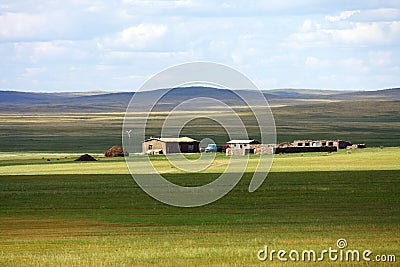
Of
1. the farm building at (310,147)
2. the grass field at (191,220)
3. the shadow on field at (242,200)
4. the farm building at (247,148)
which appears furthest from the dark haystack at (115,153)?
the shadow on field at (242,200)

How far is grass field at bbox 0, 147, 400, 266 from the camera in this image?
29594 millimetres

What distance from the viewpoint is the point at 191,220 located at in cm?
4131

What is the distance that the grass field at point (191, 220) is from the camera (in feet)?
97.1

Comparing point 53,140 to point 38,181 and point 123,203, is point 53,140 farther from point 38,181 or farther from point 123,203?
point 123,203

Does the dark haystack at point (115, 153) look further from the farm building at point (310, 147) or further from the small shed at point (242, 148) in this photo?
the farm building at point (310, 147)

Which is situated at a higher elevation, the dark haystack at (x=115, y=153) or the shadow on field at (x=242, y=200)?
the dark haystack at (x=115, y=153)

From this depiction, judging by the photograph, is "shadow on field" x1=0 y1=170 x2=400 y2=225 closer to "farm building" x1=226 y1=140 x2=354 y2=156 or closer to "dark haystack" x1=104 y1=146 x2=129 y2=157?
"dark haystack" x1=104 y1=146 x2=129 y2=157

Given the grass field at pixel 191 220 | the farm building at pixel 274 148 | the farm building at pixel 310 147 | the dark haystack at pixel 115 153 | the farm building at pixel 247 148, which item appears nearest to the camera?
the grass field at pixel 191 220

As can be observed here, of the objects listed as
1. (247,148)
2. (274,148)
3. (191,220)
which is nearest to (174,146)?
(247,148)

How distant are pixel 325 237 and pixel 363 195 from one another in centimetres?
1762

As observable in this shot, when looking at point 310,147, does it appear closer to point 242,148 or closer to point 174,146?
point 242,148

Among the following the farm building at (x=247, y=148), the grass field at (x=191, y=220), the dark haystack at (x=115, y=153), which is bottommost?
the grass field at (x=191, y=220)

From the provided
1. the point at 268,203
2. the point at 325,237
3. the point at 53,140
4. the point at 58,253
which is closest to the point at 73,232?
the point at 58,253

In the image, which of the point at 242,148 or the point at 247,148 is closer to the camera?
the point at 242,148
